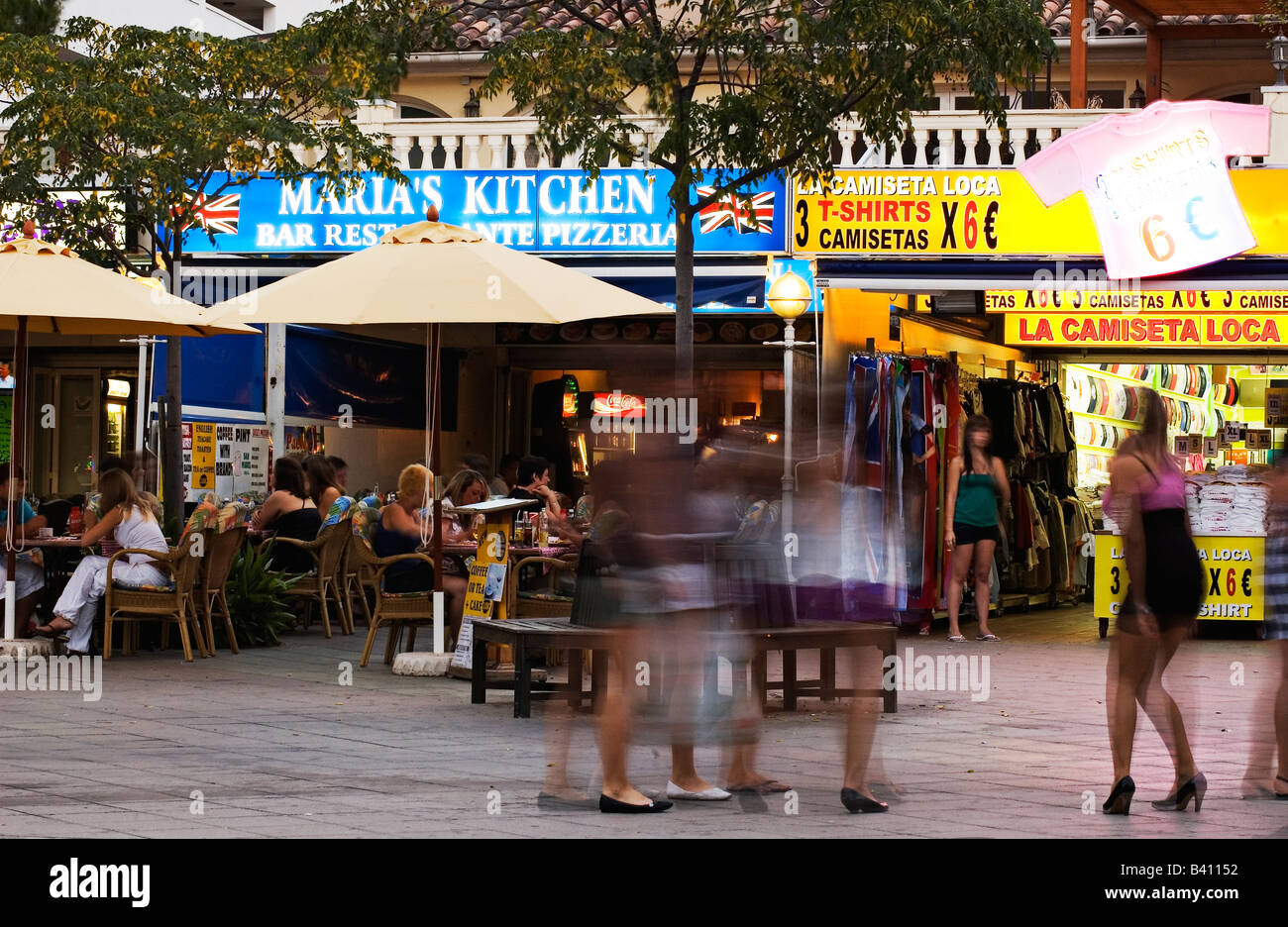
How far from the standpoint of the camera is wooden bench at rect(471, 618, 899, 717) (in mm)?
7184

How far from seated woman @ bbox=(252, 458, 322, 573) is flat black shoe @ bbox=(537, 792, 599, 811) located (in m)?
7.73

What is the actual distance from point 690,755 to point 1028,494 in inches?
374

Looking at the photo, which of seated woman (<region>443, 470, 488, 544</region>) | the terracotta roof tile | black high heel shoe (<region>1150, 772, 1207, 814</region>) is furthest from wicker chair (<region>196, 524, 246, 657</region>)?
the terracotta roof tile

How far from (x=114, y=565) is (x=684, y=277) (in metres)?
4.12

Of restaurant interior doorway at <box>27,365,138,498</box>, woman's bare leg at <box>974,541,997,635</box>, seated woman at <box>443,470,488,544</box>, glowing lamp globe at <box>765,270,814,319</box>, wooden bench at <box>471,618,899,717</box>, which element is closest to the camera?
wooden bench at <box>471,618,899,717</box>

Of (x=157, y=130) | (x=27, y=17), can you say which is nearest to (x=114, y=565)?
(x=157, y=130)

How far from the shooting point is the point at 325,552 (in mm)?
13805

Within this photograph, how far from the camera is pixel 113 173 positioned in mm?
13828

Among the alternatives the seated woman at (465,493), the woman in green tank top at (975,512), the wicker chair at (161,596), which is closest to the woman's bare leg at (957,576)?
the woman in green tank top at (975,512)

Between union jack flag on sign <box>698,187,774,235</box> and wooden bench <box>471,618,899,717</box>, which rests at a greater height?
union jack flag on sign <box>698,187,774,235</box>

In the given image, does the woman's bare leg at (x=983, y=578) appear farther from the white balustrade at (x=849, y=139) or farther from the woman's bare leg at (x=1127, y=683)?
the woman's bare leg at (x=1127, y=683)

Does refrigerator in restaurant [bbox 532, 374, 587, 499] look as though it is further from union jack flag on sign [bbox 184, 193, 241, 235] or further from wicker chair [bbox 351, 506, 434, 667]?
wicker chair [bbox 351, 506, 434, 667]

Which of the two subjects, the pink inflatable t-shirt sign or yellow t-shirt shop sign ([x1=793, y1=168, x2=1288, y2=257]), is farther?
yellow t-shirt shop sign ([x1=793, y1=168, x2=1288, y2=257])
